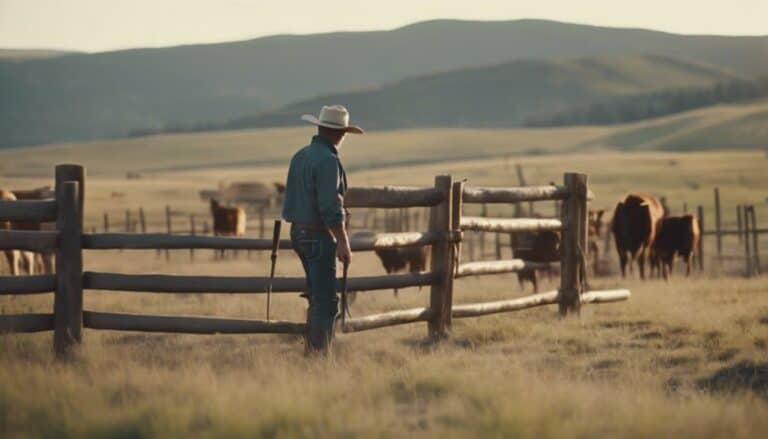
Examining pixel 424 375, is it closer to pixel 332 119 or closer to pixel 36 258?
pixel 332 119

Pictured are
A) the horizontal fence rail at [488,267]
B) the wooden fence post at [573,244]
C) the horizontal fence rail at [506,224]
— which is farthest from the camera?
the wooden fence post at [573,244]

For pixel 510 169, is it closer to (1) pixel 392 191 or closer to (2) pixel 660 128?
(2) pixel 660 128

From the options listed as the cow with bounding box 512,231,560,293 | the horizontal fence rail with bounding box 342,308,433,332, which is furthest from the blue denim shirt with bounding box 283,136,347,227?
the cow with bounding box 512,231,560,293

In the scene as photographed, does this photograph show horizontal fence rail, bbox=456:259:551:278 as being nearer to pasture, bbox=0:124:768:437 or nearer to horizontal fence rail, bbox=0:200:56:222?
pasture, bbox=0:124:768:437

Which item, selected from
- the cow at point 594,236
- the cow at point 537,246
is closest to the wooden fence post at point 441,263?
the cow at point 537,246

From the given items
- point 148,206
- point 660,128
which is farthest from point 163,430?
point 660,128

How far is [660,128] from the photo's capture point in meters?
121

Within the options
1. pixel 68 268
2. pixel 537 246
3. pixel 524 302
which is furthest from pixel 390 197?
pixel 537 246

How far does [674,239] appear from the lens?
22531 millimetres

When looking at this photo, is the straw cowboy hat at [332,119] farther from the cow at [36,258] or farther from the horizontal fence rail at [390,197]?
the cow at [36,258]

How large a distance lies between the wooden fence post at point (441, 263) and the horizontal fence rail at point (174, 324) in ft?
5.86

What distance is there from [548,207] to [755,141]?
172 ft

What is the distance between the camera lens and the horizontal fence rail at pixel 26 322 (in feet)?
33.1

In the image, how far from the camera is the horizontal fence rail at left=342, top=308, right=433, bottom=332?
10.8 meters
